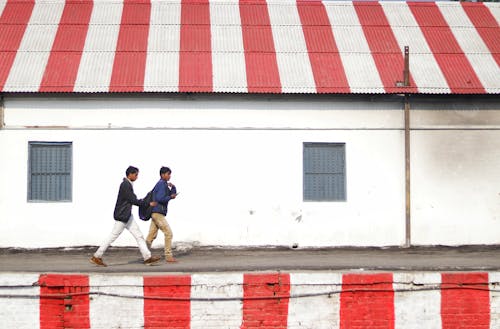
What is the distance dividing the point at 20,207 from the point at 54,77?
2.77 metres

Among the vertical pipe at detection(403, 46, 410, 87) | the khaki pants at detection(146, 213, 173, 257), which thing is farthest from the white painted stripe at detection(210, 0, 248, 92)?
the khaki pants at detection(146, 213, 173, 257)

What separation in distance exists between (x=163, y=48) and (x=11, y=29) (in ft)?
11.6

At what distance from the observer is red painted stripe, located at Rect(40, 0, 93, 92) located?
700 inches

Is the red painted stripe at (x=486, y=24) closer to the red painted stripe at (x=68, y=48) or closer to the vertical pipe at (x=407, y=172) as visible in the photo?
the vertical pipe at (x=407, y=172)

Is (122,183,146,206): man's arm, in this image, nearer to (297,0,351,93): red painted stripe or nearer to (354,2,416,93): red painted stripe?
(297,0,351,93): red painted stripe

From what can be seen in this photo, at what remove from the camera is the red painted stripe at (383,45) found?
18.4 metres

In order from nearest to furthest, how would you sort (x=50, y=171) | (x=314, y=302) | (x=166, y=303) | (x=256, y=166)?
(x=166, y=303)
(x=314, y=302)
(x=50, y=171)
(x=256, y=166)

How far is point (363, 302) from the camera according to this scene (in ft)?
35.6

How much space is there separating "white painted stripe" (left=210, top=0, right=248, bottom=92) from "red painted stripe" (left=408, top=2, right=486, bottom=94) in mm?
4374

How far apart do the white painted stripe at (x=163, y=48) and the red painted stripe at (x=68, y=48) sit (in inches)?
59.4

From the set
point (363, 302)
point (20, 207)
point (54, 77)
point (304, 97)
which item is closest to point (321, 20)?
point (304, 97)

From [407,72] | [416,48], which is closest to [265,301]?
[407,72]

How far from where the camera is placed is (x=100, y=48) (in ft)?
62.0

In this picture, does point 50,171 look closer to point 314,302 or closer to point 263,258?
point 263,258
